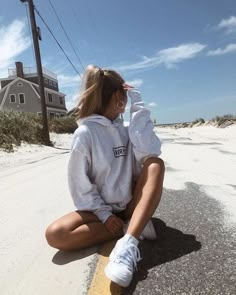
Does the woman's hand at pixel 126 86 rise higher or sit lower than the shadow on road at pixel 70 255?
higher

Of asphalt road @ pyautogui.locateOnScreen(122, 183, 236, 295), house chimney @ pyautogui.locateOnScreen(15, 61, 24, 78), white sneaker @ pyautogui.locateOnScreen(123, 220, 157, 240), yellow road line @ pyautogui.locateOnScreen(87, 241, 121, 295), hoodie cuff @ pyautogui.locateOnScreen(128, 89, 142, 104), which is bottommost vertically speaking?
yellow road line @ pyautogui.locateOnScreen(87, 241, 121, 295)

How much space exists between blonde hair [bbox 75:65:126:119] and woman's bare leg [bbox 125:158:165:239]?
1.99 feet

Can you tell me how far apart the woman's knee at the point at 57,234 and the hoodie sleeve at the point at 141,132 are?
764 mm

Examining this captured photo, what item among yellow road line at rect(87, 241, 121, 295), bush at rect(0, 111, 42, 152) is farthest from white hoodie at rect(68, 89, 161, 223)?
bush at rect(0, 111, 42, 152)

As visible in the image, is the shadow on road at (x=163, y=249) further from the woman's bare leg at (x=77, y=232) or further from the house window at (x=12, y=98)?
the house window at (x=12, y=98)

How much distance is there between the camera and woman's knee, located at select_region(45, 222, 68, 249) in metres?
2.73

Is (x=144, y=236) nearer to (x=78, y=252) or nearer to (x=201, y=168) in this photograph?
(x=78, y=252)

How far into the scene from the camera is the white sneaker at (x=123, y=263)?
2.05 m

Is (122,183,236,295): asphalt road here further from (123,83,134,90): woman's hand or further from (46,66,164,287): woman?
(123,83,134,90): woman's hand

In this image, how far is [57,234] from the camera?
273 centimetres

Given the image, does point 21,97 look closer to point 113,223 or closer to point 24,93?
point 24,93

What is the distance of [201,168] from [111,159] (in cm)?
436

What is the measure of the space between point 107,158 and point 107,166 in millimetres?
61

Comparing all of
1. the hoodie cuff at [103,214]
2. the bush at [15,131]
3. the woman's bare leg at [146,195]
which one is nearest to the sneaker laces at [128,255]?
the woman's bare leg at [146,195]
